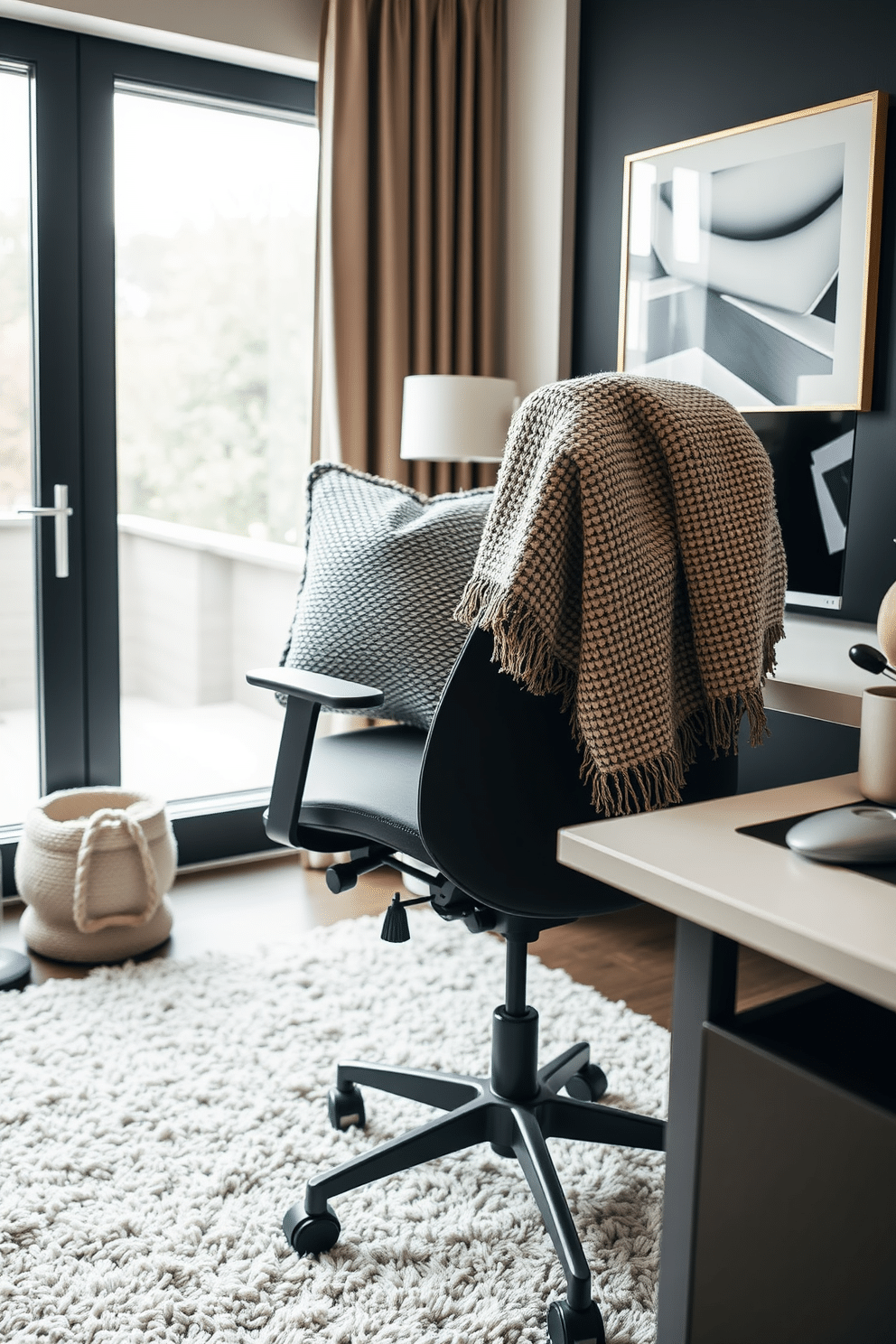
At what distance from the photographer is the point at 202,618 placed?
3207mm

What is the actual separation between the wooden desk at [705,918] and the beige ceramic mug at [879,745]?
0.12m

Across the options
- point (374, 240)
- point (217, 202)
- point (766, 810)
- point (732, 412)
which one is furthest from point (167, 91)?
point (766, 810)

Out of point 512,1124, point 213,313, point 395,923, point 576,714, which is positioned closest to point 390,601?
point 395,923

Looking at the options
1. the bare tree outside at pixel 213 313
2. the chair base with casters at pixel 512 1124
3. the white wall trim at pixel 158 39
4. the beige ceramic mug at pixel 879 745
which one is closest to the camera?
the beige ceramic mug at pixel 879 745

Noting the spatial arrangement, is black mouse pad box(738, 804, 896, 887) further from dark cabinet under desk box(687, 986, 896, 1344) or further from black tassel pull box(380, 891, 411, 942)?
black tassel pull box(380, 891, 411, 942)

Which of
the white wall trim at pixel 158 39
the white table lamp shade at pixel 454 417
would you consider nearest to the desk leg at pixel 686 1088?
the white table lamp shade at pixel 454 417

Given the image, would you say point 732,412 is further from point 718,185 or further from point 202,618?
point 202,618

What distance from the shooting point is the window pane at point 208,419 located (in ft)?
9.82

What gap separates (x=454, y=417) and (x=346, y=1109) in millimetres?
1618

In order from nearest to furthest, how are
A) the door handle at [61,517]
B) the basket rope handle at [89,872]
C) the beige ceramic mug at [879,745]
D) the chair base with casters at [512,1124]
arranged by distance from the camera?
the beige ceramic mug at [879,745], the chair base with casters at [512,1124], the basket rope handle at [89,872], the door handle at [61,517]

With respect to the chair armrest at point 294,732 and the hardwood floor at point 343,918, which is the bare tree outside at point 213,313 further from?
the chair armrest at point 294,732

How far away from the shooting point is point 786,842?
3.33ft

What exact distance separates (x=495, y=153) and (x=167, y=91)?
88 cm

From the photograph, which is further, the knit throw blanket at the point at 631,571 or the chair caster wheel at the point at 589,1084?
the chair caster wheel at the point at 589,1084
